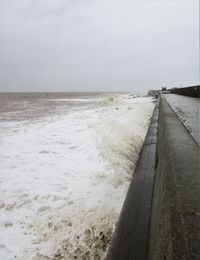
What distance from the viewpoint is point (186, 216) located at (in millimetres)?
1025

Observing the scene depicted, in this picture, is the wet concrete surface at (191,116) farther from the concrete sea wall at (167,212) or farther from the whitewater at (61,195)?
the whitewater at (61,195)

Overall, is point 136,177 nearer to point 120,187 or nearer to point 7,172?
point 120,187

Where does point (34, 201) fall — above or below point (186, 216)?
below

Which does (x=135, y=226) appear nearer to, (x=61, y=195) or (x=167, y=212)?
(x=167, y=212)

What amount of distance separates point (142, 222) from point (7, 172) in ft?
12.9

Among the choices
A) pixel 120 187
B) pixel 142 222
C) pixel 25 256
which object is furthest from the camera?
pixel 120 187

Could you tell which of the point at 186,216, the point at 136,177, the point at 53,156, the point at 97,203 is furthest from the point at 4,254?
the point at 53,156

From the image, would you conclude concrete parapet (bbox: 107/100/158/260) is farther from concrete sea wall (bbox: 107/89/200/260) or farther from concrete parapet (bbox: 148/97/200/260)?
concrete parapet (bbox: 148/97/200/260)

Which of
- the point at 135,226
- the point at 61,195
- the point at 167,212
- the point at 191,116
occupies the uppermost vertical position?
the point at 191,116

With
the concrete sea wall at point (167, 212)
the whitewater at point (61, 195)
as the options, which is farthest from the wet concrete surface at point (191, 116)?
the whitewater at point (61, 195)

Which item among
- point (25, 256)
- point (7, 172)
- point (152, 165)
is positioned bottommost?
point (25, 256)

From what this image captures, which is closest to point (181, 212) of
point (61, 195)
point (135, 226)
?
point (135, 226)

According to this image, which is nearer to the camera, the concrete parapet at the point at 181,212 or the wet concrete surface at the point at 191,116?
the concrete parapet at the point at 181,212

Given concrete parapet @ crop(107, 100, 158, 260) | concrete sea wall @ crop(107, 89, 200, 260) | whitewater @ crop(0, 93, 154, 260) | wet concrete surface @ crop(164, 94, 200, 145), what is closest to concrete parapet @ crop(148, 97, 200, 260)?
concrete sea wall @ crop(107, 89, 200, 260)
